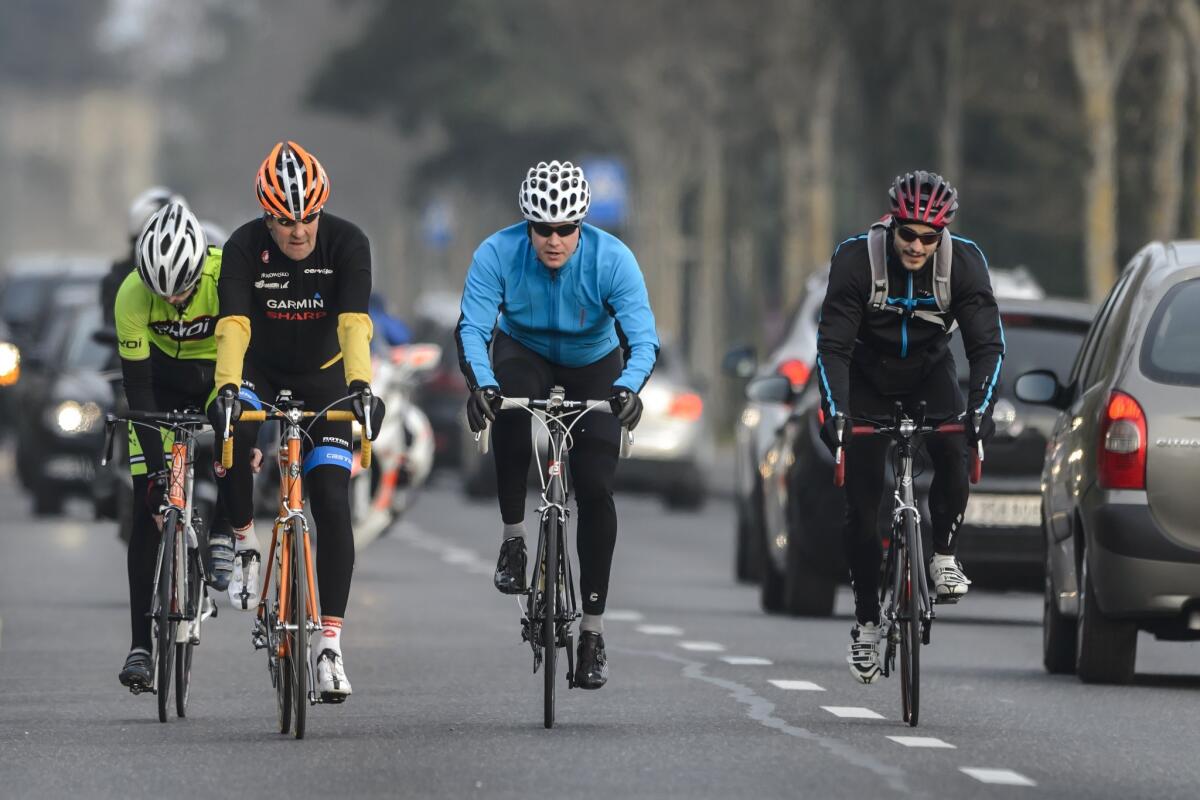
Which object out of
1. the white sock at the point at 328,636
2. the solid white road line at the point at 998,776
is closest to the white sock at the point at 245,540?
the white sock at the point at 328,636

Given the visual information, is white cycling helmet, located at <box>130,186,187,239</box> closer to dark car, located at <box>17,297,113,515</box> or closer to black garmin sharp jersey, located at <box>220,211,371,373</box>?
black garmin sharp jersey, located at <box>220,211,371,373</box>

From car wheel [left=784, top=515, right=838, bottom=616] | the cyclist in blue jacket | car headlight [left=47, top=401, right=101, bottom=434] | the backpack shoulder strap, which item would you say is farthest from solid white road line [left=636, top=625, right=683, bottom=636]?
car headlight [left=47, top=401, right=101, bottom=434]

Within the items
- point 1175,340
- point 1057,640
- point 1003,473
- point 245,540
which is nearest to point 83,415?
point 1003,473

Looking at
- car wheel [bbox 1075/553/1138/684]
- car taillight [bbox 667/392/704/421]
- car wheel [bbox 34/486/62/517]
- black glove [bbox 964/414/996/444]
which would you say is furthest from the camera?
car taillight [bbox 667/392/704/421]

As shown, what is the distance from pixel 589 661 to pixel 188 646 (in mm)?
1365

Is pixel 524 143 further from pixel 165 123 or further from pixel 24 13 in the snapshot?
pixel 24 13

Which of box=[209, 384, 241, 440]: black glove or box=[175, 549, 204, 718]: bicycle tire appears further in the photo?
box=[175, 549, 204, 718]: bicycle tire

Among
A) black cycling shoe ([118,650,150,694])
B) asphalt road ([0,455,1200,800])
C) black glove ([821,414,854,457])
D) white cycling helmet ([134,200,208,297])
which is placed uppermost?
white cycling helmet ([134,200,208,297])

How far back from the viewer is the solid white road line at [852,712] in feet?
40.2

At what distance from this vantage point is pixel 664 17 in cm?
5162

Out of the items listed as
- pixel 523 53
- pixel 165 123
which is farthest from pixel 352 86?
pixel 165 123

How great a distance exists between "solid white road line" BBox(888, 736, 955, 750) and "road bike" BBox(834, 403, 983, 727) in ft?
0.86

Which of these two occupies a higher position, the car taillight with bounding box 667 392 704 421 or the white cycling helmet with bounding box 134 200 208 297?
the white cycling helmet with bounding box 134 200 208 297

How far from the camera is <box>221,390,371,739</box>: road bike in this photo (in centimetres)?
1116
